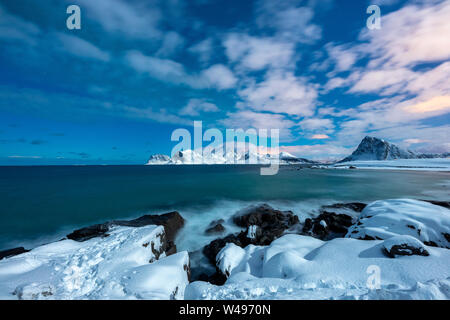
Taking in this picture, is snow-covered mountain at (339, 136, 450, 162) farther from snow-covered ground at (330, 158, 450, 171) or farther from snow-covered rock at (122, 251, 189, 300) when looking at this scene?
snow-covered rock at (122, 251, 189, 300)

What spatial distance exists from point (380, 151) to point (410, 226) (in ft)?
685

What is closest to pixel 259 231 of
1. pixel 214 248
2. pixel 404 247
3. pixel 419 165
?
pixel 214 248

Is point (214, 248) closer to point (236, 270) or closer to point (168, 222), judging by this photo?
point (236, 270)

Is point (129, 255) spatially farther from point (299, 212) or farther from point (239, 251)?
point (299, 212)

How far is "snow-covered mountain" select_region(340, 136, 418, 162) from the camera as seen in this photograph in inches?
6097

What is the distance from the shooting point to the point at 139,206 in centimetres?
1753

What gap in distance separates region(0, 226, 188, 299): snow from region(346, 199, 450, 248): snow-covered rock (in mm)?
8364

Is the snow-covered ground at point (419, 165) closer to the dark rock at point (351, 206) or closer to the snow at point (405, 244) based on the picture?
the dark rock at point (351, 206)

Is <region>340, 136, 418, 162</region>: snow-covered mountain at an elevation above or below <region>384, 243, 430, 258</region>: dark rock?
above

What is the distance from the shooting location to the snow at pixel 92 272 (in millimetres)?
3678

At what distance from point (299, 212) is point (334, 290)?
12443mm
